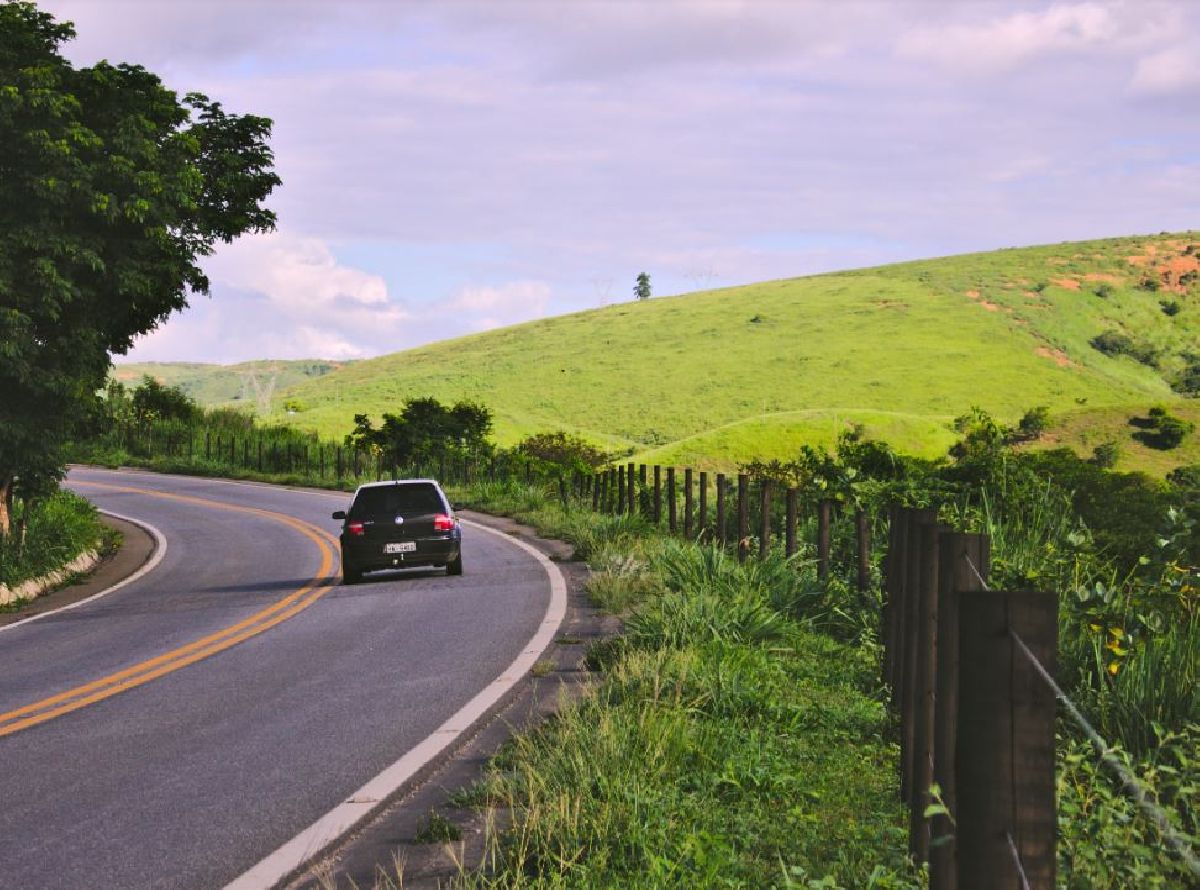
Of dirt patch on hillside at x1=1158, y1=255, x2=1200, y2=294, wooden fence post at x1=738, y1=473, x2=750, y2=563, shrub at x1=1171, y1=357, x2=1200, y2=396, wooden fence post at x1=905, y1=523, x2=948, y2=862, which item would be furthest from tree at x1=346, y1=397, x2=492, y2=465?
dirt patch on hillside at x1=1158, y1=255, x2=1200, y2=294

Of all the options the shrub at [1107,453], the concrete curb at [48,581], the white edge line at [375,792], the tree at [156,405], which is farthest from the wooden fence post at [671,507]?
the shrub at [1107,453]

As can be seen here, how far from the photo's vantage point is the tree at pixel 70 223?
19.2 metres

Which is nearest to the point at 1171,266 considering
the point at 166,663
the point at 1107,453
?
the point at 1107,453

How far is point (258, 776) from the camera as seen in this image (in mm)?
7797

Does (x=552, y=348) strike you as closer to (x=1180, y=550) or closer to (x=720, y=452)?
(x=720, y=452)

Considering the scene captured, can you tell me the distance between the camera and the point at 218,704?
10.2 m

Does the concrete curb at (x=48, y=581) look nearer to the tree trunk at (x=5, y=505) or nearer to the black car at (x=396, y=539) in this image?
the tree trunk at (x=5, y=505)

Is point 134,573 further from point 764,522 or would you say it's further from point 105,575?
point 764,522

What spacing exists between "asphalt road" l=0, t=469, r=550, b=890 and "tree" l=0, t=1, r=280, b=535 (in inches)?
124

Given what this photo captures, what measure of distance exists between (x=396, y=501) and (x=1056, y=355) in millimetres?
107791

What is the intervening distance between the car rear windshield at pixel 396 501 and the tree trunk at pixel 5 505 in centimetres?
630

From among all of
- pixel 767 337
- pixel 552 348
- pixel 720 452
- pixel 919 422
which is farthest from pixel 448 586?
pixel 552 348

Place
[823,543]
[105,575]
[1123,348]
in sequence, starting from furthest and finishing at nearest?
[1123,348], [105,575], [823,543]

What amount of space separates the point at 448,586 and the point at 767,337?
114 meters
